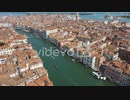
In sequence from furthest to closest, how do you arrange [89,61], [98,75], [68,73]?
1. [89,61]
2. [68,73]
3. [98,75]

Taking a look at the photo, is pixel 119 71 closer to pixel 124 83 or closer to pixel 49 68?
pixel 124 83

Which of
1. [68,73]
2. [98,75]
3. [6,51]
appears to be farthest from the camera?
[6,51]

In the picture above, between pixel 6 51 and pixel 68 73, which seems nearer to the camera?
pixel 68 73

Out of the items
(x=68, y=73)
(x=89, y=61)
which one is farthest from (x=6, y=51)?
(x=89, y=61)

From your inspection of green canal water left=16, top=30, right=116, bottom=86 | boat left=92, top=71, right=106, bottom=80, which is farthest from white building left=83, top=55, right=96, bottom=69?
boat left=92, top=71, right=106, bottom=80

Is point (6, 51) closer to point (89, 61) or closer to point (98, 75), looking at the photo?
point (89, 61)

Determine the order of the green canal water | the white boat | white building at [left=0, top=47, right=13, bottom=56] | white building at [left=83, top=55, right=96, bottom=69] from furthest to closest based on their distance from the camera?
white building at [left=0, top=47, right=13, bottom=56] → white building at [left=83, top=55, right=96, bottom=69] → the white boat → the green canal water

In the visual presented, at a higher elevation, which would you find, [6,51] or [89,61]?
[6,51]

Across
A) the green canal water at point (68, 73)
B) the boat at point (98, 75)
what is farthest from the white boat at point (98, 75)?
the green canal water at point (68, 73)

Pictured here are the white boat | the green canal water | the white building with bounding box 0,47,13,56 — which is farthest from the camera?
the white building with bounding box 0,47,13,56

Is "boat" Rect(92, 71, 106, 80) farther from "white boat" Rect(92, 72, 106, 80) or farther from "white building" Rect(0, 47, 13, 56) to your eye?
"white building" Rect(0, 47, 13, 56)

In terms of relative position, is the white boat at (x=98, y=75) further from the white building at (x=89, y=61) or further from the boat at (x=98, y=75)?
the white building at (x=89, y=61)
